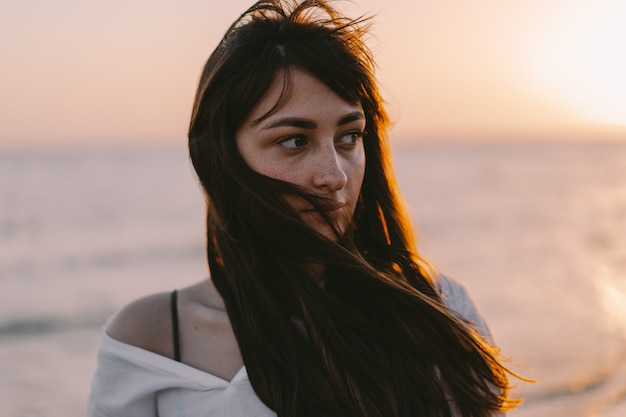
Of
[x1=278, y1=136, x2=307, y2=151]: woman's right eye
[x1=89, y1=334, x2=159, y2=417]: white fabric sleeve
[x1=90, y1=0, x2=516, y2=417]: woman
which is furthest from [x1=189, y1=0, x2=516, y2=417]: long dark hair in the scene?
[x1=89, y1=334, x2=159, y2=417]: white fabric sleeve

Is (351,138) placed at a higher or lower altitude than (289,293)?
higher

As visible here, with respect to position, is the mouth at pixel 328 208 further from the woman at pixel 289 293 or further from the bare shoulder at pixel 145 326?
the bare shoulder at pixel 145 326

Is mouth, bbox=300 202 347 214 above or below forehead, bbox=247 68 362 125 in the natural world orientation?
below

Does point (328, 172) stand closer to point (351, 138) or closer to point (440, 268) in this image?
point (351, 138)

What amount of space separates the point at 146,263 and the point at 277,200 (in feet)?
43.4

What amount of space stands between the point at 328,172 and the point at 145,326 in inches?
29.1

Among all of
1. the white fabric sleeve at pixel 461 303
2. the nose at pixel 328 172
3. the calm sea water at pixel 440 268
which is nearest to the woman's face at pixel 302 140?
the nose at pixel 328 172

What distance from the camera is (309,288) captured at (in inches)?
89.3

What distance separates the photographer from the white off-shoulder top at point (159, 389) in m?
2.16

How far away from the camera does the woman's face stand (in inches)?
83.6

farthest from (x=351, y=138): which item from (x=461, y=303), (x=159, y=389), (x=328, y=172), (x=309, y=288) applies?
(x=159, y=389)

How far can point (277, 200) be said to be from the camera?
6.99 feet

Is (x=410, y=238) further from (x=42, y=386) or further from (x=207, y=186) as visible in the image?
(x=42, y=386)

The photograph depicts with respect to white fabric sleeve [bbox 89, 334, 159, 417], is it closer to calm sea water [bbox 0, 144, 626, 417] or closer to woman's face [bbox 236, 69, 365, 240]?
woman's face [bbox 236, 69, 365, 240]
